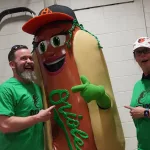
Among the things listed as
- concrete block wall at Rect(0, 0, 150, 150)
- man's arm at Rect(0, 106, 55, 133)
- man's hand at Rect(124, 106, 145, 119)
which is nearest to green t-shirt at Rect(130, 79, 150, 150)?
man's hand at Rect(124, 106, 145, 119)

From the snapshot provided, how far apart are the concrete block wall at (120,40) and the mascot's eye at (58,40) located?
2.56 feet

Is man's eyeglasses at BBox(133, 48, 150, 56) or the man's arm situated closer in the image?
the man's arm

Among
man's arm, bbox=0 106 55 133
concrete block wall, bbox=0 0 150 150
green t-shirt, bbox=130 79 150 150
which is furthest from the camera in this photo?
concrete block wall, bbox=0 0 150 150

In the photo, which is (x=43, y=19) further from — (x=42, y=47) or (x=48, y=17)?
(x=42, y=47)

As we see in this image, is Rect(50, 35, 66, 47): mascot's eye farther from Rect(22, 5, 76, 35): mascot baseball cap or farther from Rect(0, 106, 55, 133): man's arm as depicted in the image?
Rect(0, 106, 55, 133): man's arm

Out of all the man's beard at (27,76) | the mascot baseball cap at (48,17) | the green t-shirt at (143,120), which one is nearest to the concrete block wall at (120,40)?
the green t-shirt at (143,120)

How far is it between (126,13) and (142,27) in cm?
17

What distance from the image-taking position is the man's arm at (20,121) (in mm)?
1322

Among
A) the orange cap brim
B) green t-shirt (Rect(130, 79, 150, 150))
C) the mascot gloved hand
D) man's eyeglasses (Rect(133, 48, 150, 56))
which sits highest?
the orange cap brim

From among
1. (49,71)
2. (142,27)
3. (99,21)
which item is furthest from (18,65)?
(142,27)

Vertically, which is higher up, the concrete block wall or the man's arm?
the concrete block wall

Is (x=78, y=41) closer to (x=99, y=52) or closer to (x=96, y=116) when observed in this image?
(x=99, y=52)

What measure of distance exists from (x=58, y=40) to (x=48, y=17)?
0.42 feet

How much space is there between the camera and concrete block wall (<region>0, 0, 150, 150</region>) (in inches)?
83.8
